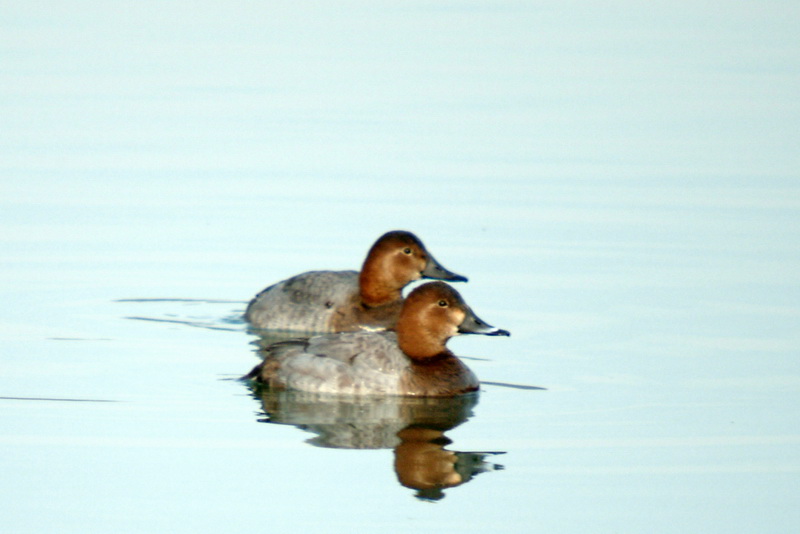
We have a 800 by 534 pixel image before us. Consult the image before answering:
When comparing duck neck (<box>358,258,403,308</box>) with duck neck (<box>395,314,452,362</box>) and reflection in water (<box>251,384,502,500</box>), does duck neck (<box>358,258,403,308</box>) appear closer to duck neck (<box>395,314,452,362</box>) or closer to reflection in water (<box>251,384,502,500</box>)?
duck neck (<box>395,314,452,362</box>)

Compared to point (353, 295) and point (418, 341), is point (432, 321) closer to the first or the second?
point (418, 341)

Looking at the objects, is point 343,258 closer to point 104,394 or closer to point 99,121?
point 104,394

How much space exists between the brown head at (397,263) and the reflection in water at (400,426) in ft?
7.51

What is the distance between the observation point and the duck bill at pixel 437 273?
1225cm

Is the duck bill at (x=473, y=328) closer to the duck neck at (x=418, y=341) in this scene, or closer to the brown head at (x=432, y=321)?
the brown head at (x=432, y=321)

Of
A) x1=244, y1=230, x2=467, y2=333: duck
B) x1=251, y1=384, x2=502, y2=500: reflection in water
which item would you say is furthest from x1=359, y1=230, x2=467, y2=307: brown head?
x1=251, y1=384, x2=502, y2=500: reflection in water

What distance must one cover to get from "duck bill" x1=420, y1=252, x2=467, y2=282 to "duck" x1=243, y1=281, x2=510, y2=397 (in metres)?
1.93

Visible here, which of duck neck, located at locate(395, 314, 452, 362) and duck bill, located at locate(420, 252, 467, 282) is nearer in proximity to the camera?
duck neck, located at locate(395, 314, 452, 362)

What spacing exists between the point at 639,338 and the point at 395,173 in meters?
5.89

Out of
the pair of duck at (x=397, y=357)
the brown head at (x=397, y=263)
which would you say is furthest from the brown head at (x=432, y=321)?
the brown head at (x=397, y=263)

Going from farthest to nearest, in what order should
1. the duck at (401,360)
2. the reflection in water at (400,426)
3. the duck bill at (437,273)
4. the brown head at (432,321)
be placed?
1. the duck bill at (437,273)
2. the brown head at (432,321)
3. the duck at (401,360)
4. the reflection in water at (400,426)

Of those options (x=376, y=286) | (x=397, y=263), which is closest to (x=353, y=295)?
(x=376, y=286)

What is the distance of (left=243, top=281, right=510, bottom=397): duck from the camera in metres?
10.1

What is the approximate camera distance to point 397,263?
12391 mm
